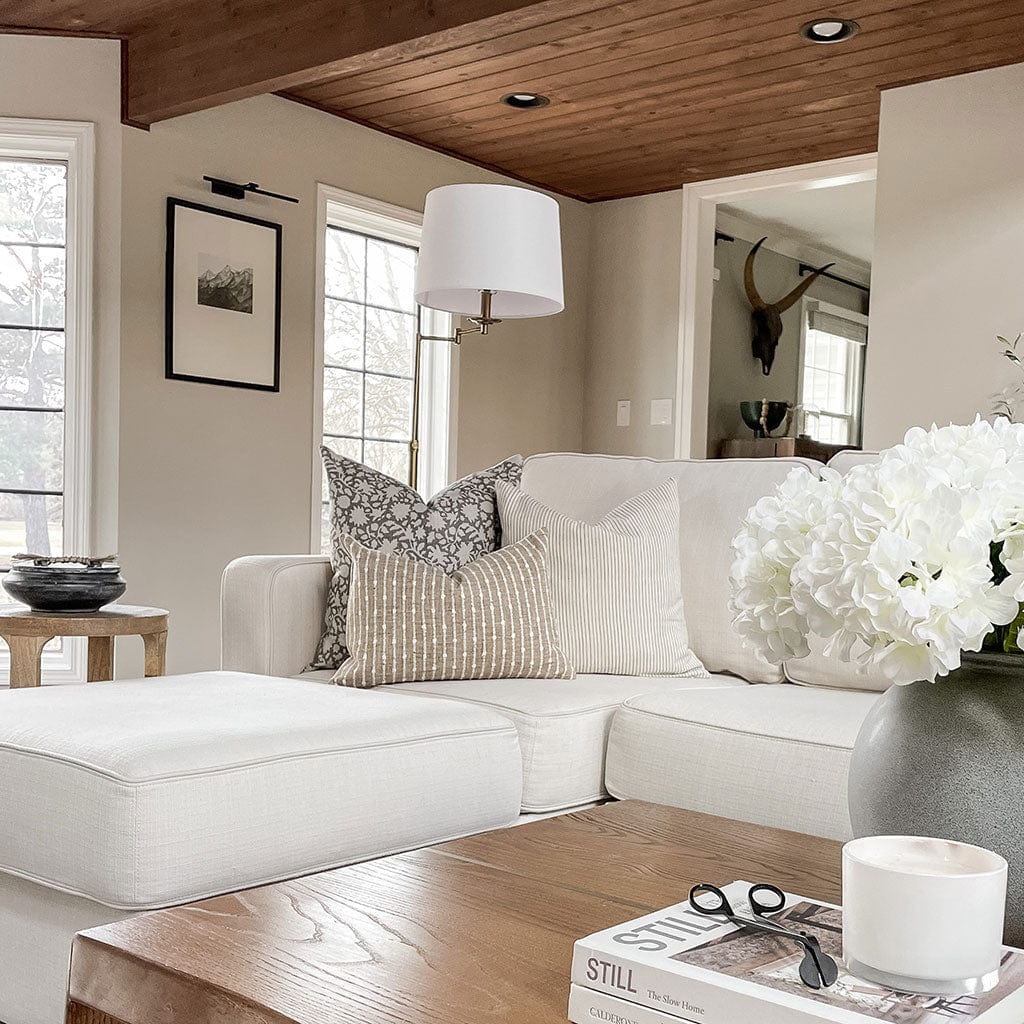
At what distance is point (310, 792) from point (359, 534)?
1.01 metres

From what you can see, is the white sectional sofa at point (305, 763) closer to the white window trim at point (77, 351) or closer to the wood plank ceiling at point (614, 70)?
the white window trim at point (77, 351)

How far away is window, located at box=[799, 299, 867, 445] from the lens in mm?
7734

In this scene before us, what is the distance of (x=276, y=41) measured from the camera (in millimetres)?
3918

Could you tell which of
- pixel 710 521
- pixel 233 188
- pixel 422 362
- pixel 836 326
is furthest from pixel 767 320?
pixel 710 521

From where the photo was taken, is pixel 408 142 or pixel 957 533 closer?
pixel 957 533

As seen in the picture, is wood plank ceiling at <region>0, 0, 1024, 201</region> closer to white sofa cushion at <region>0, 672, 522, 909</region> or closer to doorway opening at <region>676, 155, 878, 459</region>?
doorway opening at <region>676, 155, 878, 459</region>

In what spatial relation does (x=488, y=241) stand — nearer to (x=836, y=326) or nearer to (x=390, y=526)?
(x=390, y=526)

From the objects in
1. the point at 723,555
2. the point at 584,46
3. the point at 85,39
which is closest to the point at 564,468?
the point at 723,555

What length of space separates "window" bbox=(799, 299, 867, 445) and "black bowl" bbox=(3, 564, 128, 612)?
558cm

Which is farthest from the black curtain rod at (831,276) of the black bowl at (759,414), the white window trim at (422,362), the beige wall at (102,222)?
the beige wall at (102,222)

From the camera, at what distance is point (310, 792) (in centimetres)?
168

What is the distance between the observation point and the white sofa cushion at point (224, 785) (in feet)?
5.01

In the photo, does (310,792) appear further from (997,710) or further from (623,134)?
(623,134)

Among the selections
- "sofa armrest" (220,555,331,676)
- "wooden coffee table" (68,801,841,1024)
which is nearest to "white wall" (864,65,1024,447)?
"sofa armrest" (220,555,331,676)
